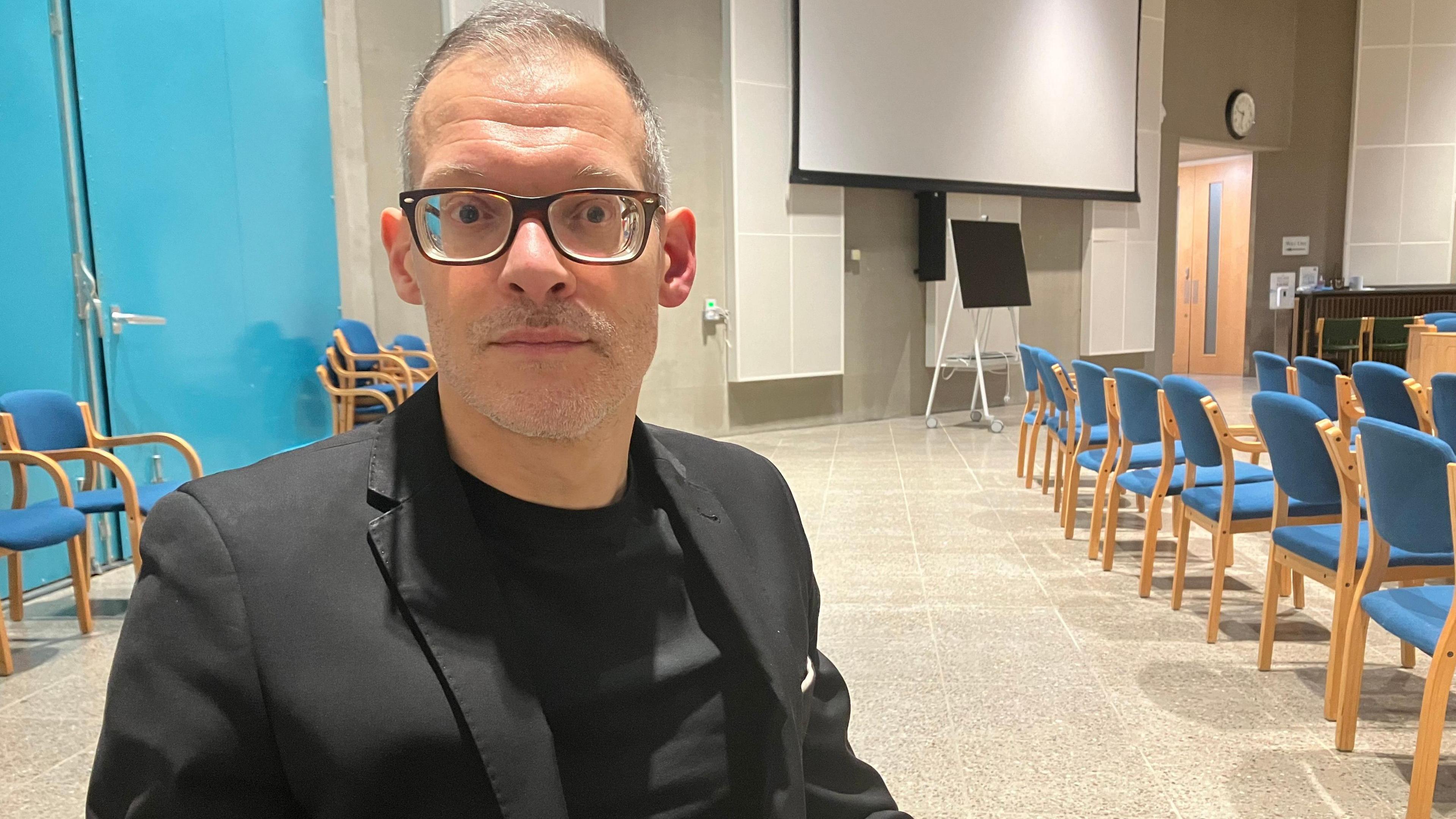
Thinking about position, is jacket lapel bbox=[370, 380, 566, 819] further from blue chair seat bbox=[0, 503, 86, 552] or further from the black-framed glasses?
blue chair seat bbox=[0, 503, 86, 552]

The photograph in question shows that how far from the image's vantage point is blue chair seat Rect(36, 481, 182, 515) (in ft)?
10.4

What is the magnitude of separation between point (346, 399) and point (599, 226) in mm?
5072

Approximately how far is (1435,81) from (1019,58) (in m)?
5.78

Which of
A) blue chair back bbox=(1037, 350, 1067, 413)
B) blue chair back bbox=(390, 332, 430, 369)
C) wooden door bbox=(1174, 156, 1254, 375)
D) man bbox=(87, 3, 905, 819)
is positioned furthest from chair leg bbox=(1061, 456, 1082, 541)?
wooden door bbox=(1174, 156, 1254, 375)

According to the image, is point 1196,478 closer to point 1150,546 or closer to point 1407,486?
point 1150,546

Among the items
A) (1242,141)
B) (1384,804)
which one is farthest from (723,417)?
(1242,141)

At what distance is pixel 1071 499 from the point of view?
4285 millimetres

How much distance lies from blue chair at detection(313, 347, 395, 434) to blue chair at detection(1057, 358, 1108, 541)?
376cm

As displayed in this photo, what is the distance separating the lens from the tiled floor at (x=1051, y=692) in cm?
206

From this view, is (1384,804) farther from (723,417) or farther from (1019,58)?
(1019,58)

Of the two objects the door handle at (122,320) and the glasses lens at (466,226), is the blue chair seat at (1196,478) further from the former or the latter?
the door handle at (122,320)

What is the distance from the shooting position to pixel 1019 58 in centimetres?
847

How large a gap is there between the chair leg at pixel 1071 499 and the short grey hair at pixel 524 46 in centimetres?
378

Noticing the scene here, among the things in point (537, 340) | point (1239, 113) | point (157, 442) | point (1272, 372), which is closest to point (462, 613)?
point (537, 340)
